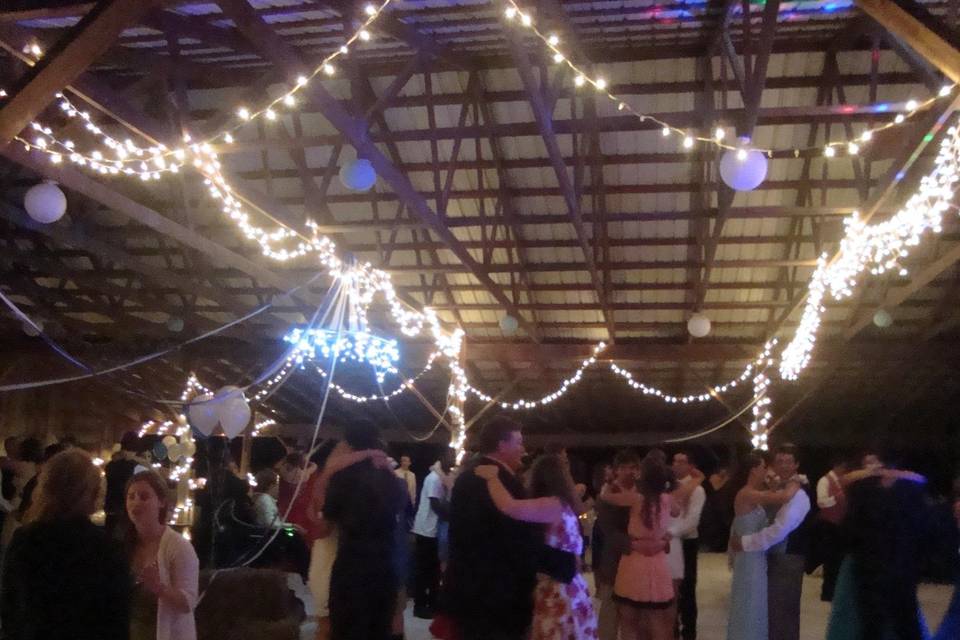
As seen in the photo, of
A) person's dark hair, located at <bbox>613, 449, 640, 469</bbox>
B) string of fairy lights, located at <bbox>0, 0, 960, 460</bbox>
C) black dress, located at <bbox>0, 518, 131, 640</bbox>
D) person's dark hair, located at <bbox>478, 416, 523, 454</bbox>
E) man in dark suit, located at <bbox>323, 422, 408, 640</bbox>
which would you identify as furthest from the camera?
person's dark hair, located at <bbox>613, 449, 640, 469</bbox>

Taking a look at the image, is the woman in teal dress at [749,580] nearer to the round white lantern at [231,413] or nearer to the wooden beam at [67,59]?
the wooden beam at [67,59]

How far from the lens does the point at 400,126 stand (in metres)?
7.68

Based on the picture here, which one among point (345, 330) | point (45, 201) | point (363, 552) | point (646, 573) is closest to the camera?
point (363, 552)

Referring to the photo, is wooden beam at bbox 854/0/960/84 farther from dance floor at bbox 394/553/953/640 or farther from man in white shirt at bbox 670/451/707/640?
dance floor at bbox 394/553/953/640

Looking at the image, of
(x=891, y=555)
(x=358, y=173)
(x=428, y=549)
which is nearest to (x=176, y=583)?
(x=891, y=555)

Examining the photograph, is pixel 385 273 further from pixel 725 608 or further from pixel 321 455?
pixel 321 455

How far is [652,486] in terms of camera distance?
4.06 meters

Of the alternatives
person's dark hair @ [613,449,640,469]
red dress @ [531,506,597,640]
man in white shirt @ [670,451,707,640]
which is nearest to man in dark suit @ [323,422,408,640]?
red dress @ [531,506,597,640]

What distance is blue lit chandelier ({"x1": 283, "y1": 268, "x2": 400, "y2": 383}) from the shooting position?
6777 millimetres

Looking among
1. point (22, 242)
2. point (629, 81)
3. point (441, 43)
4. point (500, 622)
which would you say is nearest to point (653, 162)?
point (629, 81)

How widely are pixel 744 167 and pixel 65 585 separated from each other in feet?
12.7

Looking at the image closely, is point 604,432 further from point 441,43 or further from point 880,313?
point 441,43

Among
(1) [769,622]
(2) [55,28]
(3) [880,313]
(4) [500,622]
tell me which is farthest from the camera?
(3) [880,313]

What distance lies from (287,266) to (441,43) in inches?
180
